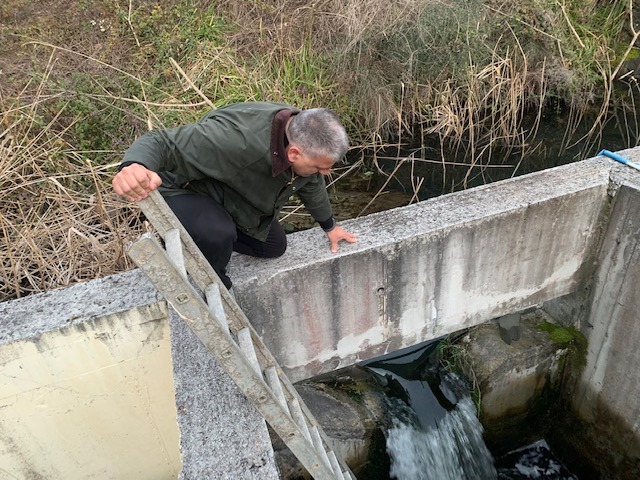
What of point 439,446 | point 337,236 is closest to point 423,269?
point 337,236

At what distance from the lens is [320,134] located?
2283 millimetres

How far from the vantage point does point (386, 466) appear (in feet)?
13.0

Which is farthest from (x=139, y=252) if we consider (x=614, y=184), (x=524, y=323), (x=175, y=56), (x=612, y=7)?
(x=612, y=7)

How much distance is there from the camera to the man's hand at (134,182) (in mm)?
1853

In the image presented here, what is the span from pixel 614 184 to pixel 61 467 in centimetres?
386

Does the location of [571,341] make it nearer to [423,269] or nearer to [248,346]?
[423,269]

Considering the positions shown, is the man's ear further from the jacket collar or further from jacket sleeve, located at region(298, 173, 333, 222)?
jacket sleeve, located at region(298, 173, 333, 222)

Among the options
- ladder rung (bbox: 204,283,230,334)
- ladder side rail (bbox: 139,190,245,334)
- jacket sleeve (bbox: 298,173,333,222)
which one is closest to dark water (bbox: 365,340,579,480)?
jacket sleeve (bbox: 298,173,333,222)

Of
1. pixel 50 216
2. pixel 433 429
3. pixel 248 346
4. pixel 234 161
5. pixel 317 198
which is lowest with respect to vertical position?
pixel 433 429

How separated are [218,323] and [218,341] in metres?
0.07

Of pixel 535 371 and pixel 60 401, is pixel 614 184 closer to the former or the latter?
pixel 535 371

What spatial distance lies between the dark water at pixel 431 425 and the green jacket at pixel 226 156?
2266 mm

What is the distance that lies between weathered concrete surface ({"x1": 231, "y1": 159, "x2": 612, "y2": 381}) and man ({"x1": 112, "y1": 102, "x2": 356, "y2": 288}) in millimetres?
351

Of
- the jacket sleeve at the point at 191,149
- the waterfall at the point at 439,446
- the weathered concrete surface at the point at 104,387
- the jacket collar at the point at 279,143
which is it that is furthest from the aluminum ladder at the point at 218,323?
the waterfall at the point at 439,446
